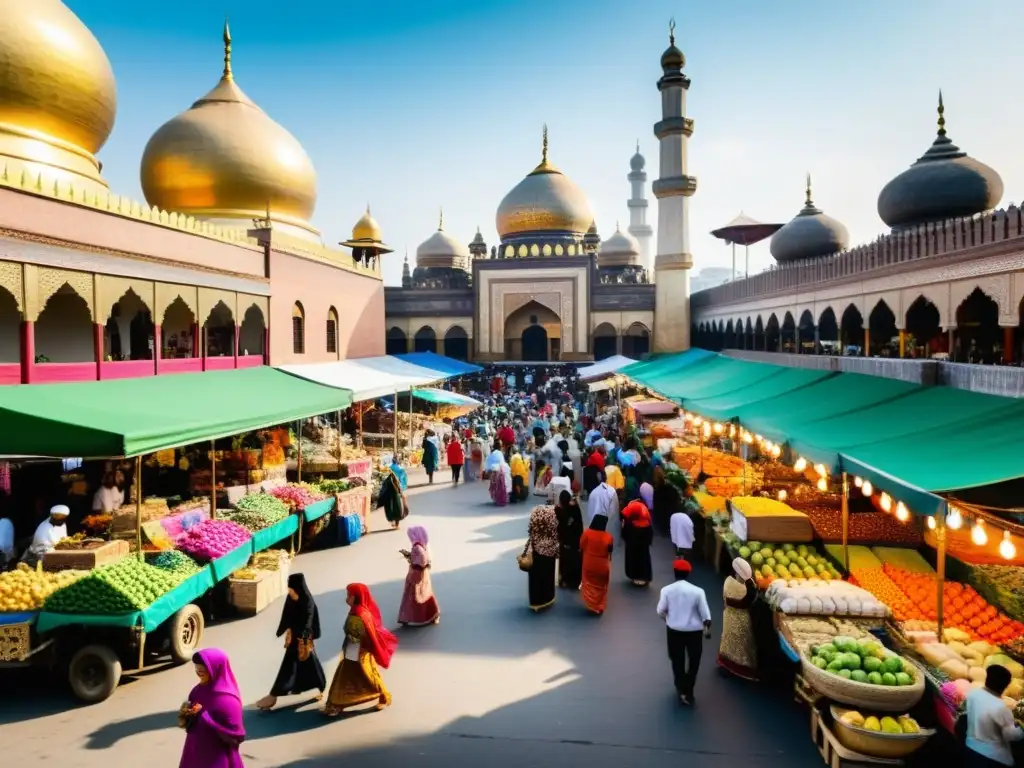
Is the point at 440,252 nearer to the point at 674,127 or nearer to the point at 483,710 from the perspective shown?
the point at 674,127

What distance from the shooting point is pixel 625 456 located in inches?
468

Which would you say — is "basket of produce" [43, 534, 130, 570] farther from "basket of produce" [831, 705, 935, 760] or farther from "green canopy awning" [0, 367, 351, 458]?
"basket of produce" [831, 705, 935, 760]

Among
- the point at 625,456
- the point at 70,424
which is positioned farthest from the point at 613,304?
the point at 70,424

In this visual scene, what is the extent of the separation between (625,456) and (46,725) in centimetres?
866

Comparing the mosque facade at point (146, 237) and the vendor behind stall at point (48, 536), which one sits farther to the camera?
the mosque facade at point (146, 237)

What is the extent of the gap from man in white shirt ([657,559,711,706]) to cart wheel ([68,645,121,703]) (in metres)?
4.30

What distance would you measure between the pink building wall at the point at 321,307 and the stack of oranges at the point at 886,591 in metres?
11.4

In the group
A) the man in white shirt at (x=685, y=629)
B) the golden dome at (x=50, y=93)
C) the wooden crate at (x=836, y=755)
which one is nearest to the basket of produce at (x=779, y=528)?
the man in white shirt at (x=685, y=629)

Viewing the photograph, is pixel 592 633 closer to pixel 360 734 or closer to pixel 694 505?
pixel 360 734

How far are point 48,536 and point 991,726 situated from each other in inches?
316

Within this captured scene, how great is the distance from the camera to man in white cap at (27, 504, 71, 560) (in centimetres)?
707

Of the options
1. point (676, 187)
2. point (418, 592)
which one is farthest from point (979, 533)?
point (676, 187)

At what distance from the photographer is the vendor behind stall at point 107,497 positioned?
9.12 meters

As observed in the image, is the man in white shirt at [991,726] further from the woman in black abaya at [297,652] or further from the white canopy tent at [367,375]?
the white canopy tent at [367,375]
